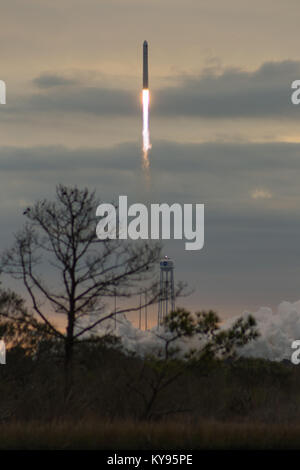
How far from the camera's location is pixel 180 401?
5425 centimetres

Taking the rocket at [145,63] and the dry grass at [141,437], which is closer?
the dry grass at [141,437]

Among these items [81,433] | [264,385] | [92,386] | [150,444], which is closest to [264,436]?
[150,444]

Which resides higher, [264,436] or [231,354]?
[231,354]

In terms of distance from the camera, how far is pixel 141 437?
3061cm

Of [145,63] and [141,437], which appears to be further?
[145,63]

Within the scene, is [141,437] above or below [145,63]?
below

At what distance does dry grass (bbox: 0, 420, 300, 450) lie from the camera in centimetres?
2997

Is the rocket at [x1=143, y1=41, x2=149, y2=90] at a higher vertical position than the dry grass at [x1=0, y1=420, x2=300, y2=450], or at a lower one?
higher

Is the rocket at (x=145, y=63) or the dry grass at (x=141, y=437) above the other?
the rocket at (x=145, y=63)

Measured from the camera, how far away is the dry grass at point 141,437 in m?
30.0

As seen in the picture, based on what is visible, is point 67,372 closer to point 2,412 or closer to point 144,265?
point 2,412

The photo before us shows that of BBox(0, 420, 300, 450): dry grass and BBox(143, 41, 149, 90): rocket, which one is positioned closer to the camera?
BBox(0, 420, 300, 450): dry grass
